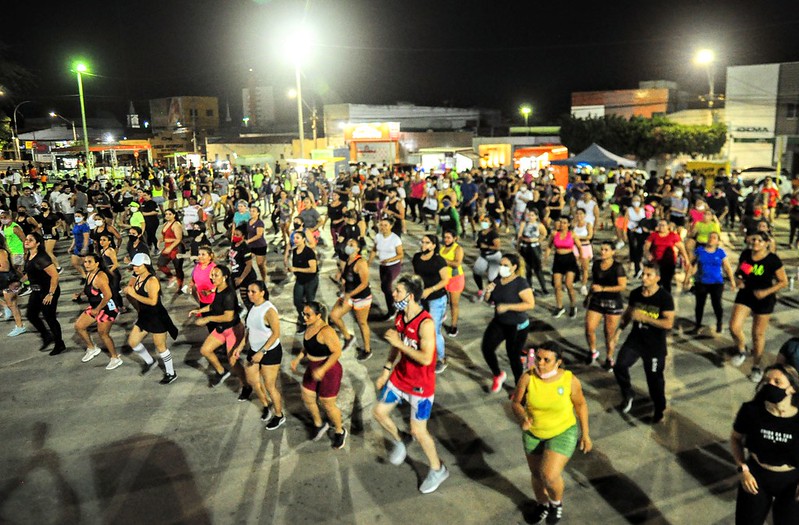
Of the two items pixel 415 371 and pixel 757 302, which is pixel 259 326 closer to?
pixel 415 371

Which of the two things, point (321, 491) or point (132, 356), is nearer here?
point (321, 491)

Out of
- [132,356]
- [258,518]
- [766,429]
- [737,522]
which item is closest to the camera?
[766,429]

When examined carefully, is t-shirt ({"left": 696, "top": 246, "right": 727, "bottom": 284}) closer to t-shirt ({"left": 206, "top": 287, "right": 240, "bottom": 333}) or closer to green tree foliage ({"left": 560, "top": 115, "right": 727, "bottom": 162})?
t-shirt ({"left": 206, "top": 287, "right": 240, "bottom": 333})

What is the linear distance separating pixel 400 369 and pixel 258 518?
59.8 inches

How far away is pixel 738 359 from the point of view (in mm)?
7152

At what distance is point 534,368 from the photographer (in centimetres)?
410

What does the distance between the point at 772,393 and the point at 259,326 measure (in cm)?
405

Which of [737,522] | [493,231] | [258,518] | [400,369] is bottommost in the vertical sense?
[258,518]

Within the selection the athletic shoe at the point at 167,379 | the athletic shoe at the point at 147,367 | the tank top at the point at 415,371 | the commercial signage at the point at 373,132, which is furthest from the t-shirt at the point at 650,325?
the commercial signage at the point at 373,132

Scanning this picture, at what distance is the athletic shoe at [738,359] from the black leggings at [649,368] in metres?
1.99

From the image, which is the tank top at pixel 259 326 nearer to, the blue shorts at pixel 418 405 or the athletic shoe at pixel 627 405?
the blue shorts at pixel 418 405

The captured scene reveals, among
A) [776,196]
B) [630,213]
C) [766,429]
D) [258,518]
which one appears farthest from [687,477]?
[776,196]

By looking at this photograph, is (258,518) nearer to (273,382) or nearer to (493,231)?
(273,382)

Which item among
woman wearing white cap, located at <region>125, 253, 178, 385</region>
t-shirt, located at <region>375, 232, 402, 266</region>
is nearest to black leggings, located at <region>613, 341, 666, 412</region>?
t-shirt, located at <region>375, 232, 402, 266</region>
